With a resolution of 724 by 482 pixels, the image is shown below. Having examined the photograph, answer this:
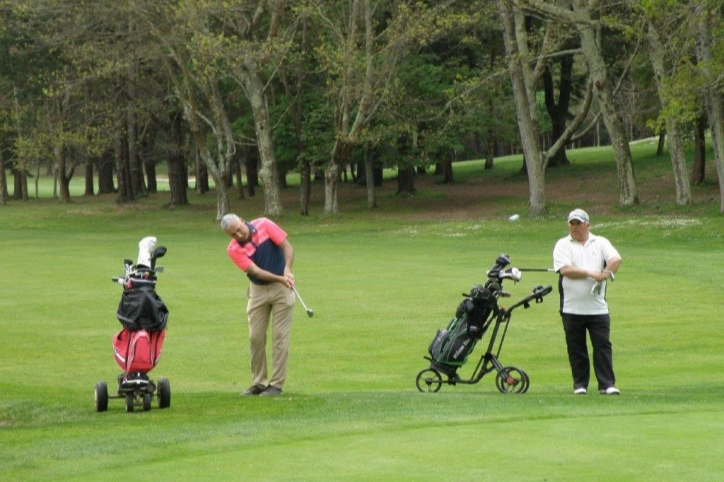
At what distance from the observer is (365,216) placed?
56.5 meters

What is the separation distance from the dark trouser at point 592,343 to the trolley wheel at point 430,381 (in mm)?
1501

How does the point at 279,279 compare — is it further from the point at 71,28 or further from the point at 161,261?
the point at 71,28

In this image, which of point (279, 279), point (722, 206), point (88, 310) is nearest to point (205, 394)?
point (279, 279)

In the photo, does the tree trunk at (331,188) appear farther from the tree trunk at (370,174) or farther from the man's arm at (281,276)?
the man's arm at (281,276)

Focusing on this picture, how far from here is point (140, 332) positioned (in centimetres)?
1183

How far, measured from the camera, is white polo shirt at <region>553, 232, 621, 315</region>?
41.7 feet

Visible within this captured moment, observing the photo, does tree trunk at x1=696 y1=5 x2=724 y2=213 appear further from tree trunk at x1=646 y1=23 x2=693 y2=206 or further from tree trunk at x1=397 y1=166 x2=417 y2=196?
tree trunk at x1=397 y1=166 x2=417 y2=196

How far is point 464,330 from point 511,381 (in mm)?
796

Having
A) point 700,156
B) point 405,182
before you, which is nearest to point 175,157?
point 405,182

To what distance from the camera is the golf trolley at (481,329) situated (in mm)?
12609

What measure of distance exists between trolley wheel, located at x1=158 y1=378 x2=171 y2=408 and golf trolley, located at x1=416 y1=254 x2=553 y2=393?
287 cm

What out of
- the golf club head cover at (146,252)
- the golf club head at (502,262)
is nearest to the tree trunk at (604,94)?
the golf club head at (502,262)

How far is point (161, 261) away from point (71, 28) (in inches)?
865

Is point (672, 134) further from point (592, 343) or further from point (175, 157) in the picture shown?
point (592, 343)
